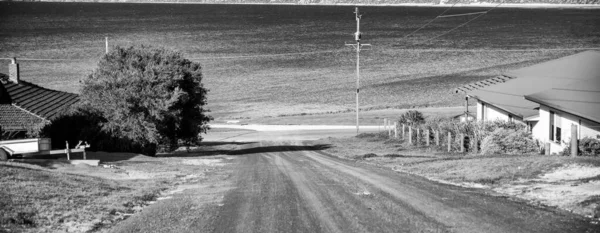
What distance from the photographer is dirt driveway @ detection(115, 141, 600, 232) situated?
14.3 m

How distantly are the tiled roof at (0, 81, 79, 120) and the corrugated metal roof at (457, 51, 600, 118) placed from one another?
890 inches

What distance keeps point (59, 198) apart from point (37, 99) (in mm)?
25308

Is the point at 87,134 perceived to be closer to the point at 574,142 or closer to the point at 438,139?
the point at 438,139

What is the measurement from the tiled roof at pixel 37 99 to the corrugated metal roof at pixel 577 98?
77.9 feet

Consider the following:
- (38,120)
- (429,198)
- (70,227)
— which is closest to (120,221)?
(70,227)

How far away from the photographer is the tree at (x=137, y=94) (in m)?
34.2

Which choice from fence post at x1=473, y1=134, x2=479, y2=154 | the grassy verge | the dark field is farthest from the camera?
the dark field

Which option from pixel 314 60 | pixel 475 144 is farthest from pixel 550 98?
pixel 314 60

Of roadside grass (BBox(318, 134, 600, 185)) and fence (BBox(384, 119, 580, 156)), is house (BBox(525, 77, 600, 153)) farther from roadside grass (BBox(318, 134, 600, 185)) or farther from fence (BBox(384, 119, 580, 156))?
roadside grass (BBox(318, 134, 600, 185))

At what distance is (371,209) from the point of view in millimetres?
16219

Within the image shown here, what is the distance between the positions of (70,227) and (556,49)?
451 ft

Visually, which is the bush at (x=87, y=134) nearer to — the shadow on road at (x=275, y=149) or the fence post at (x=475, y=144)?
the shadow on road at (x=275, y=149)

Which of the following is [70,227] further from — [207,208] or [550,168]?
[550,168]

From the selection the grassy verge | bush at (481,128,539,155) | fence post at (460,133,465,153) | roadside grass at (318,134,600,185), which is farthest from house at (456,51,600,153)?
the grassy verge
